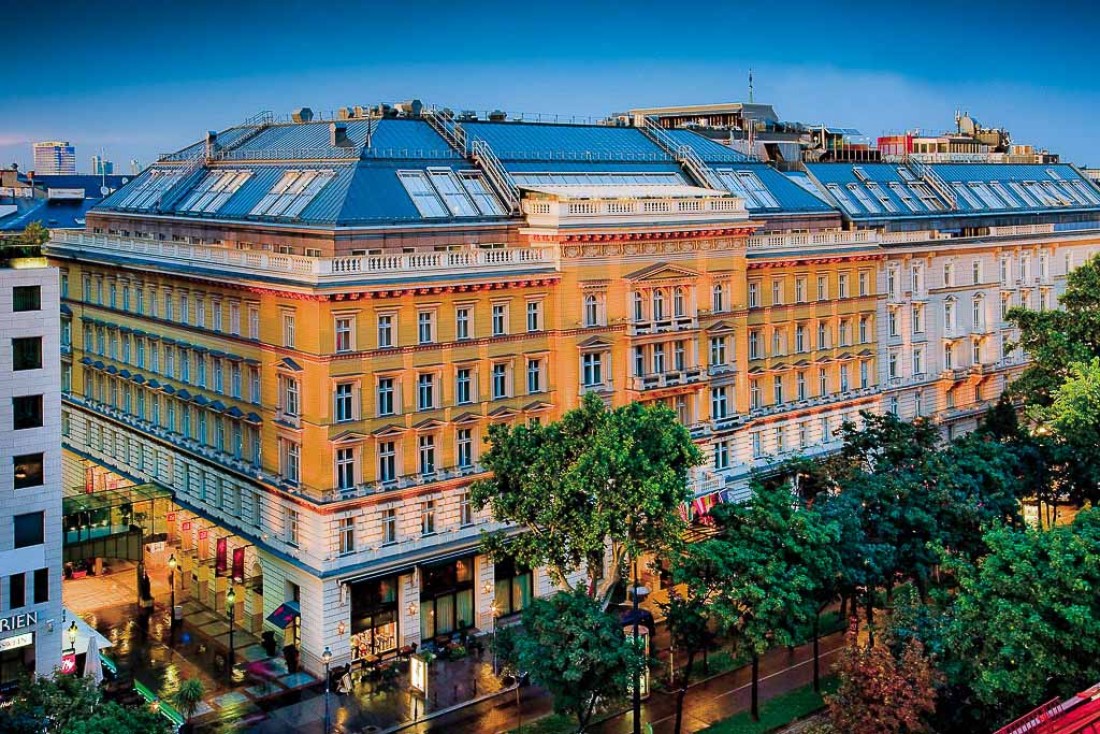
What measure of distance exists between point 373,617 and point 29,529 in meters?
20.7

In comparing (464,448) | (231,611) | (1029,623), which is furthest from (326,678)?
(1029,623)

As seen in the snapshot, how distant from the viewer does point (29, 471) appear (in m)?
61.9

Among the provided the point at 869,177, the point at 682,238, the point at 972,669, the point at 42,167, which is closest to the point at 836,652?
the point at 972,669

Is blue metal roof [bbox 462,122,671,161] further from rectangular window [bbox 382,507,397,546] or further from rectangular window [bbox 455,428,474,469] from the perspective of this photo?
rectangular window [bbox 382,507,397,546]

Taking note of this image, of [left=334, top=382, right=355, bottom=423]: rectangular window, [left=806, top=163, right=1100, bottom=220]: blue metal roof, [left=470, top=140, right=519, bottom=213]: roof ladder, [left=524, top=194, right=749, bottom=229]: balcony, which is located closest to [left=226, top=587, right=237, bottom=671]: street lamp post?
[left=334, top=382, right=355, bottom=423]: rectangular window

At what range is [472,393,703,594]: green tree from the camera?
6481cm

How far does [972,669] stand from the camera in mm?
57469

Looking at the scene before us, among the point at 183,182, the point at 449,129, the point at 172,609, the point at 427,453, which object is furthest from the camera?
the point at 183,182

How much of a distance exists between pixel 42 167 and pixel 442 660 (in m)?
141

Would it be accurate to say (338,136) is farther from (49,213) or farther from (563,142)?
(49,213)

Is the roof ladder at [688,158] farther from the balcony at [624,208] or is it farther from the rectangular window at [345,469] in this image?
the rectangular window at [345,469]

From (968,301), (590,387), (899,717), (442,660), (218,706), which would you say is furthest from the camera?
(968,301)

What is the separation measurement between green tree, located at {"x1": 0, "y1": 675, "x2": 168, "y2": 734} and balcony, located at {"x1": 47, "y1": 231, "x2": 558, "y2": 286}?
27944 mm

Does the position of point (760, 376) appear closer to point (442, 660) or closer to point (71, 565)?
point (442, 660)
